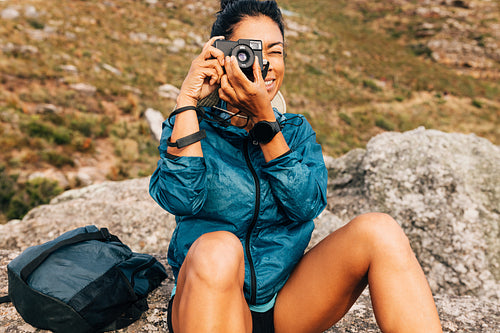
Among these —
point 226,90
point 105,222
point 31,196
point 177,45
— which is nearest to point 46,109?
point 31,196

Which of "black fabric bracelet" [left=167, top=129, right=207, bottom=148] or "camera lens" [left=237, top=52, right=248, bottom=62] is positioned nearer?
"black fabric bracelet" [left=167, top=129, right=207, bottom=148]

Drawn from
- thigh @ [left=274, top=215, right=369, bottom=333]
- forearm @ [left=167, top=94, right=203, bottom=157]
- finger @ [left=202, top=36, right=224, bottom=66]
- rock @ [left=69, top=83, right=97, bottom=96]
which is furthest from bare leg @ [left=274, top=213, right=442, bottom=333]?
rock @ [left=69, top=83, right=97, bottom=96]

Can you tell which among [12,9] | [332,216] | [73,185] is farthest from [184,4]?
[332,216]

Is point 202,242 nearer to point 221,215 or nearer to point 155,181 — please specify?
point 221,215

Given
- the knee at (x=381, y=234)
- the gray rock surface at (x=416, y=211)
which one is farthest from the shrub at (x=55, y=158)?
the knee at (x=381, y=234)

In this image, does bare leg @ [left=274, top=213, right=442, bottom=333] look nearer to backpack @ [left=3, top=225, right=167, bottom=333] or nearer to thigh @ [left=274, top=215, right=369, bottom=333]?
thigh @ [left=274, top=215, right=369, bottom=333]

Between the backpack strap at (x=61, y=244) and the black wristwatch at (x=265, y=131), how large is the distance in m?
1.09

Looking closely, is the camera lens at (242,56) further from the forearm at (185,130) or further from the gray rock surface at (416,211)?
the gray rock surface at (416,211)

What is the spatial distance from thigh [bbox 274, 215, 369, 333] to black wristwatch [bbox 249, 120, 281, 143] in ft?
1.79

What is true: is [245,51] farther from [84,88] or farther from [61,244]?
[84,88]

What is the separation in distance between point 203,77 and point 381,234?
3.48ft

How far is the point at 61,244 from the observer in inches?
63.1

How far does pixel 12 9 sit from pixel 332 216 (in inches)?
801

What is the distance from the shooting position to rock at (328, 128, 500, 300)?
276 centimetres
